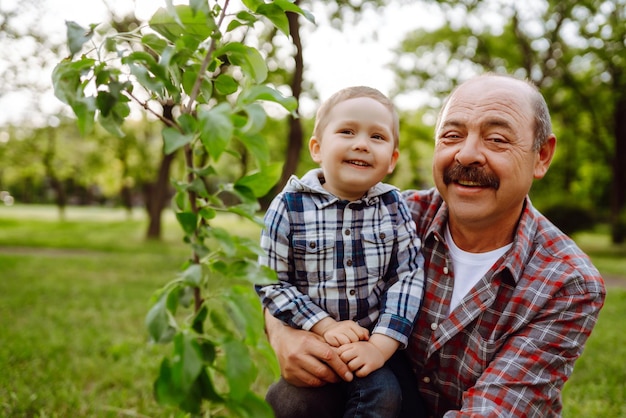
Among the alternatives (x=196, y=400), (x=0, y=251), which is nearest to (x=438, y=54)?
(x=0, y=251)

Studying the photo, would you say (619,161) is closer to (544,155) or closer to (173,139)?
(544,155)

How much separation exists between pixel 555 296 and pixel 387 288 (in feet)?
2.12

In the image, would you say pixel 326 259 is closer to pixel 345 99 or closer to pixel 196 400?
pixel 345 99

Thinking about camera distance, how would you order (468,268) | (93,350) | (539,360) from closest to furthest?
(539,360) < (468,268) < (93,350)

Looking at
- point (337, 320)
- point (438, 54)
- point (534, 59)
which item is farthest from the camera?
point (438, 54)

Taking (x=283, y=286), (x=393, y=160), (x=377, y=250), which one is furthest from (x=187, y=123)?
(x=393, y=160)

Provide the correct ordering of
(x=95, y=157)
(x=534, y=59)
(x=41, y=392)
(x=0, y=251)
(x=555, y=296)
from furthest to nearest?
1. (x=95, y=157)
2. (x=534, y=59)
3. (x=0, y=251)
4. (x=41, y=392)
5. (x=555, y=296)

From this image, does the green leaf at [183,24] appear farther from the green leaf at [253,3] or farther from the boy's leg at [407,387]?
the boy's leg at [407,387]

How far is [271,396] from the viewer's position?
216cm

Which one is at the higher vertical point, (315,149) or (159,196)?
(315,149)

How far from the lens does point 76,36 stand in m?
0.98

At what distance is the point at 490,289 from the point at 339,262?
24.3 inches

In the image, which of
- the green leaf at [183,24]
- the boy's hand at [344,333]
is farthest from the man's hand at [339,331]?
the green leaf at [183,24]

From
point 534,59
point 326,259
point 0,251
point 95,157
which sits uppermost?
point 534,59
